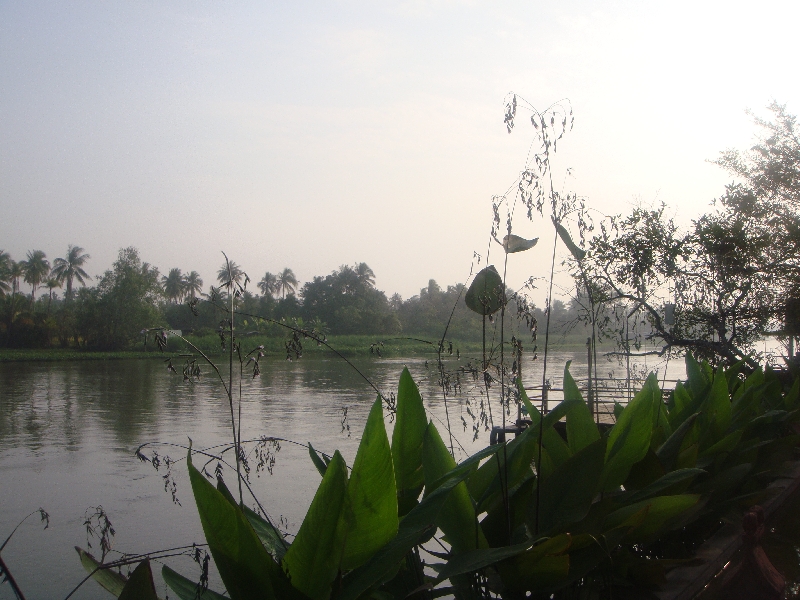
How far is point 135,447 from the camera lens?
12.1 meters

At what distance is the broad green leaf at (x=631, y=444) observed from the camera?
4.76 feet

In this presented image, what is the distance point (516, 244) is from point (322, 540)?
79 centimetres

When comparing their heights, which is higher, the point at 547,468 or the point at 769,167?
the point at 769,167

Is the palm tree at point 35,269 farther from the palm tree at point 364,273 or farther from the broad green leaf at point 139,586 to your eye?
the broad green leaf at point 139,586

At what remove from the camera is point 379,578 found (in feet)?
3.27

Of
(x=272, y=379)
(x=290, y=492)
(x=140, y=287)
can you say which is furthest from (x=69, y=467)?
(x=140, y=287)

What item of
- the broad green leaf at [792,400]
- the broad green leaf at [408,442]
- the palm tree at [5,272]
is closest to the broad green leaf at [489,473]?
the broad green leaf at [408,442]

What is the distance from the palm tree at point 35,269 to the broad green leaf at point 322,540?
67.2m

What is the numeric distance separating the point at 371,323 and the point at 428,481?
48.8 meters

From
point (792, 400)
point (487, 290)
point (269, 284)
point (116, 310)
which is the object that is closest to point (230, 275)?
point (487, 290)

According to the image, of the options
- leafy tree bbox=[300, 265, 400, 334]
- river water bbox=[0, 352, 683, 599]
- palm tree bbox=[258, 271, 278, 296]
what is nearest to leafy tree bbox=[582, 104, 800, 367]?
river water bbox=[0, 352, 683, 599]

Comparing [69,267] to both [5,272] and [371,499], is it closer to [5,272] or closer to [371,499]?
[5,272]

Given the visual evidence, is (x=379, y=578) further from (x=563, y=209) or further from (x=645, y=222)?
(x=645, y=222)

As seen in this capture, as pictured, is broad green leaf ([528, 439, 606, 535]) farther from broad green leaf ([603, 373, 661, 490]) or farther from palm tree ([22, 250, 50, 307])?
palm tree ([22, 250, 50, 307])
